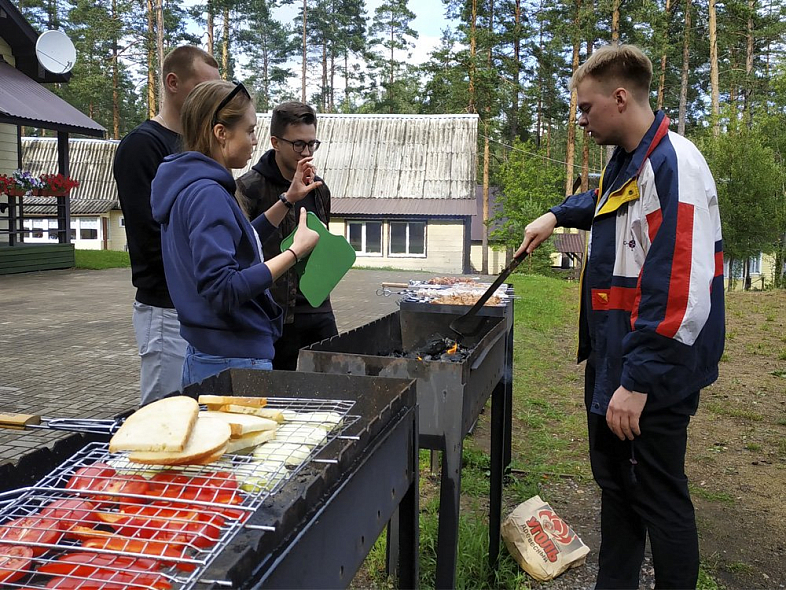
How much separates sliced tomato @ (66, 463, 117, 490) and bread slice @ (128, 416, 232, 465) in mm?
85

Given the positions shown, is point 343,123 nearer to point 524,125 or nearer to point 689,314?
point 524,125

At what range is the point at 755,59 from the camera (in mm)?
38438

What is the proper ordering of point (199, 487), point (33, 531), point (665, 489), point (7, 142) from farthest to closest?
point (7, 142) < point (665, 489) < point (199, 487) < point (33, 531)

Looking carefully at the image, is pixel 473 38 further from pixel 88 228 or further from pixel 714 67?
pixel 88 228

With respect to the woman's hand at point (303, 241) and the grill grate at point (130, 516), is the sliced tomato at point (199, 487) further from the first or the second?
the woman's hand at point (303, 241)

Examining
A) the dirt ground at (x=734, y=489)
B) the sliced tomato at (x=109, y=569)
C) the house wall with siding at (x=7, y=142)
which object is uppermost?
the house wall with siding at (x=7, y=142)

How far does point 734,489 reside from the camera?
4.50 metres

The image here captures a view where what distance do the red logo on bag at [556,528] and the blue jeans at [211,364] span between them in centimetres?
190

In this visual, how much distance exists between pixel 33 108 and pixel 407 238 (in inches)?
751

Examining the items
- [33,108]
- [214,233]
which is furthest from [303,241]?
[33,108]

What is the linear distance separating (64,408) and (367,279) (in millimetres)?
13937

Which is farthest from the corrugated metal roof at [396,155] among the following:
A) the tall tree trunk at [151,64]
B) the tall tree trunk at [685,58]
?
the tall tree trunk at [685,58]

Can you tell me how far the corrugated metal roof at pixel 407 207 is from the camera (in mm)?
29719

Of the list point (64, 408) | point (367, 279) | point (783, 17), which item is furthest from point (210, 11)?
point (64, 408)
